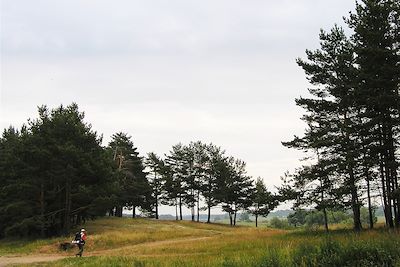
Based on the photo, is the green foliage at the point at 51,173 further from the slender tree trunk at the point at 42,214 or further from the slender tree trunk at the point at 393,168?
the slender tree trunk at the point at 393,168

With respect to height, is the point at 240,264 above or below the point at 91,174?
below

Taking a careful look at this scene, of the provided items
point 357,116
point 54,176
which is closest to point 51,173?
point 54,176

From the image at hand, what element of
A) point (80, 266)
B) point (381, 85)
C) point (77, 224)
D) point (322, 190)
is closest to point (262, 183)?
point (77, 224)

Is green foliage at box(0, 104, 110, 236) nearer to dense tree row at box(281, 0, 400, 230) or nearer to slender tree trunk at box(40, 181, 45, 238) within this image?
slender tree trunk at box(40, 181, 45, 238)

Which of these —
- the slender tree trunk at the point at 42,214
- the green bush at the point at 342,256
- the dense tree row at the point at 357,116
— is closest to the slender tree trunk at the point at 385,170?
the dense tree row at the point at 357,116

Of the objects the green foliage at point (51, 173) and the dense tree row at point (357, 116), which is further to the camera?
the green foliage at point (51, 173)

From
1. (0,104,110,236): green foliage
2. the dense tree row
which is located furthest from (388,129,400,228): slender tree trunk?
(0,104,110,236): green foliage

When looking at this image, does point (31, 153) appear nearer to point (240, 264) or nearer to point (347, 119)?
point (347, 119)

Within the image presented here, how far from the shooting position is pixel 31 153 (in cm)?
4053

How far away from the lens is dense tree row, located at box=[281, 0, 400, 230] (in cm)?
2664

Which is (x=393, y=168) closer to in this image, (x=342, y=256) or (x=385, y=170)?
(x=385, y=170)

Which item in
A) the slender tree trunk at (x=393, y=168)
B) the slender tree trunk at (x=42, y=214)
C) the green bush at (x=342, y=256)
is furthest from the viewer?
the slender tree trunk at (x=42, y=214)

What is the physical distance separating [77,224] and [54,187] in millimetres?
9331

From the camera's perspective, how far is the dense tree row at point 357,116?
2664 centimetres
